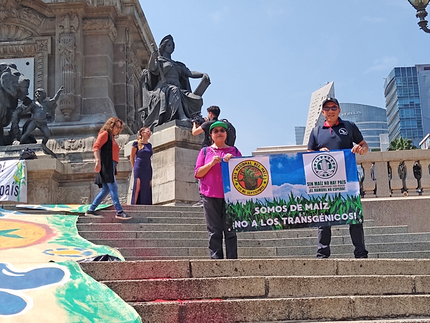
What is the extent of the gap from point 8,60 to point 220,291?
616 inches

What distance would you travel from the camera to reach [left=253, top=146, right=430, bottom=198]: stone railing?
35.0 feet

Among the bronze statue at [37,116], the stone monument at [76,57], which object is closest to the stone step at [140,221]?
the bronze statue at [37,116]

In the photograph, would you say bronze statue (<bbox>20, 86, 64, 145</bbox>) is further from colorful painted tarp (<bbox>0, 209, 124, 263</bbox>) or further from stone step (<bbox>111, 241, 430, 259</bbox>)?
stone step (<bbox>111, 241, 430, 259</bbox>)

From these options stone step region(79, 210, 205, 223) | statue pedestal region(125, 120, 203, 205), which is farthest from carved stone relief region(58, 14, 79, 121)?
stone step region(79, 210, 205, 223)

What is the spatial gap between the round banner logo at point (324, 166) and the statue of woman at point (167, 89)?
8.22 m

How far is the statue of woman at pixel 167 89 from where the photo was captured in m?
15.1

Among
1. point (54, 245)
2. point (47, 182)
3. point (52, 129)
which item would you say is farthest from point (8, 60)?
point (54, 245)

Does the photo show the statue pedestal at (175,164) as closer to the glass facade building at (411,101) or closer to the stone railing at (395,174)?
the stone railing at (395,174)

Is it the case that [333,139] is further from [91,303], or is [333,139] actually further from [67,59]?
[67,59]

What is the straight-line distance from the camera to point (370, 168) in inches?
430

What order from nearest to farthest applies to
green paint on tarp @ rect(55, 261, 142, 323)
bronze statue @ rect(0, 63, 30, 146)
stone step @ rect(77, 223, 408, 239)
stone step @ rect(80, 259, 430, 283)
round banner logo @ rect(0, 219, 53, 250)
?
green paint on tarp @ rect(55, 261, 142, 323), stone step @ rect(80, 259, 430, 283), round banner logo @ rect(0, 219, 53, 250), stone step @ rect(77, 223, 408, 239), bronze statue @ rect(0, 63, 30, 146)

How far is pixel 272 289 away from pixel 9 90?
11.9 m

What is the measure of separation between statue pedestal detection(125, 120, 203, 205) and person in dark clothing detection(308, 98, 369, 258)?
6769 millimetres

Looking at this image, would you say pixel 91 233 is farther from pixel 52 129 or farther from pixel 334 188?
pixel 52 129
